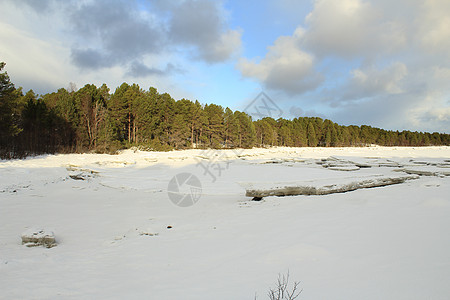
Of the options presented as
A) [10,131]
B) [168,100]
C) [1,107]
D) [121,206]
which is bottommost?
[121,206]

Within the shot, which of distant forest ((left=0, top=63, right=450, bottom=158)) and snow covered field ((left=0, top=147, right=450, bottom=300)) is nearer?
snow covered field ((left=0, top=147, right=450, bottom=300))

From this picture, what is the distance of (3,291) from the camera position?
321 centimetres

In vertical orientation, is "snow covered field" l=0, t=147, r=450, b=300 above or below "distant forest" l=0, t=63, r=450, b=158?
below

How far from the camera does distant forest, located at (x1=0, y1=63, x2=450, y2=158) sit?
22734mm

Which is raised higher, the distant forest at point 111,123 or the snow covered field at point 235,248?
the distant forest at point 111,123

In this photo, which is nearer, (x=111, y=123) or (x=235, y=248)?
(x=235, y=248)

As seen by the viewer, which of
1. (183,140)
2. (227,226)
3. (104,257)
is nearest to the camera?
(104,257)

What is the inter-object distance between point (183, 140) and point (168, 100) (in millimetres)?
8700

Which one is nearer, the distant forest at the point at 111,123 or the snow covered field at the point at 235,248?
the snow covered field at the point at 235,248

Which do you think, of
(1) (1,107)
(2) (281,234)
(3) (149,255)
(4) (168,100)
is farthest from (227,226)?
(4) (168,100)

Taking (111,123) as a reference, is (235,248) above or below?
below

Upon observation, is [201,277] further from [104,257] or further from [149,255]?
[104,257]

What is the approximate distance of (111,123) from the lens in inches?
1389

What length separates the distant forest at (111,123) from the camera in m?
22.7
